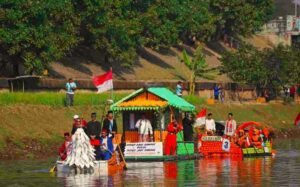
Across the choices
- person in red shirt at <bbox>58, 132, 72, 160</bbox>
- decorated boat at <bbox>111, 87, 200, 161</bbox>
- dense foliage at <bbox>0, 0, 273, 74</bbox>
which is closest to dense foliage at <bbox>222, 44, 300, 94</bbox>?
dense foliage at <bbox>0, 0, 273, 74</bbox>

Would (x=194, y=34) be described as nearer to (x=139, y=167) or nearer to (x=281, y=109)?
(x=281, y=109)

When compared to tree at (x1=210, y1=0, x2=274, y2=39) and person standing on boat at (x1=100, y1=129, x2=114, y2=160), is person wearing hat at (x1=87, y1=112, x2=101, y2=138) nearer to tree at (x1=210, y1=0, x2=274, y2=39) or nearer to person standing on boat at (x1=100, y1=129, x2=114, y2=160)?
person standing on boat at (x1=100, y1=129, x2=114, y2=160)

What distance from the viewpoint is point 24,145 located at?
175ft

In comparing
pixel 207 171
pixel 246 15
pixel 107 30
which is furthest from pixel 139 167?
pixel 246 15

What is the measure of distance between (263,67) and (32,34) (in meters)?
32.0

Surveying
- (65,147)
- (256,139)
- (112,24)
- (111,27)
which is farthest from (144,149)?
(111,27)

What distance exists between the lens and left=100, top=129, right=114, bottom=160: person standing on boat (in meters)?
41.1

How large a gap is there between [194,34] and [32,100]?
156ft

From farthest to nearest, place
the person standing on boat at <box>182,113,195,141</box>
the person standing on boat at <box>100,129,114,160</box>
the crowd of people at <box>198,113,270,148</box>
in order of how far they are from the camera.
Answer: the crowd of people at <box>198,113,270,148</box>
the person standing on boat at <box>182,113,195,141</box>
the person standing on boat at <box>100,129,114,160</box>

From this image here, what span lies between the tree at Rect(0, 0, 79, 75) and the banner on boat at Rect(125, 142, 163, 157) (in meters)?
19.2

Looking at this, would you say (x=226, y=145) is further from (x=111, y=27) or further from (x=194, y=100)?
(x=111, y=27)

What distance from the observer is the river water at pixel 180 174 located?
36.4m

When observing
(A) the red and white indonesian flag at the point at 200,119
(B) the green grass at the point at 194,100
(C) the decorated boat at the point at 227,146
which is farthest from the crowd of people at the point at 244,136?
(B) the green grass at the point at 194,100

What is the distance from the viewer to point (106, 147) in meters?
41.1
